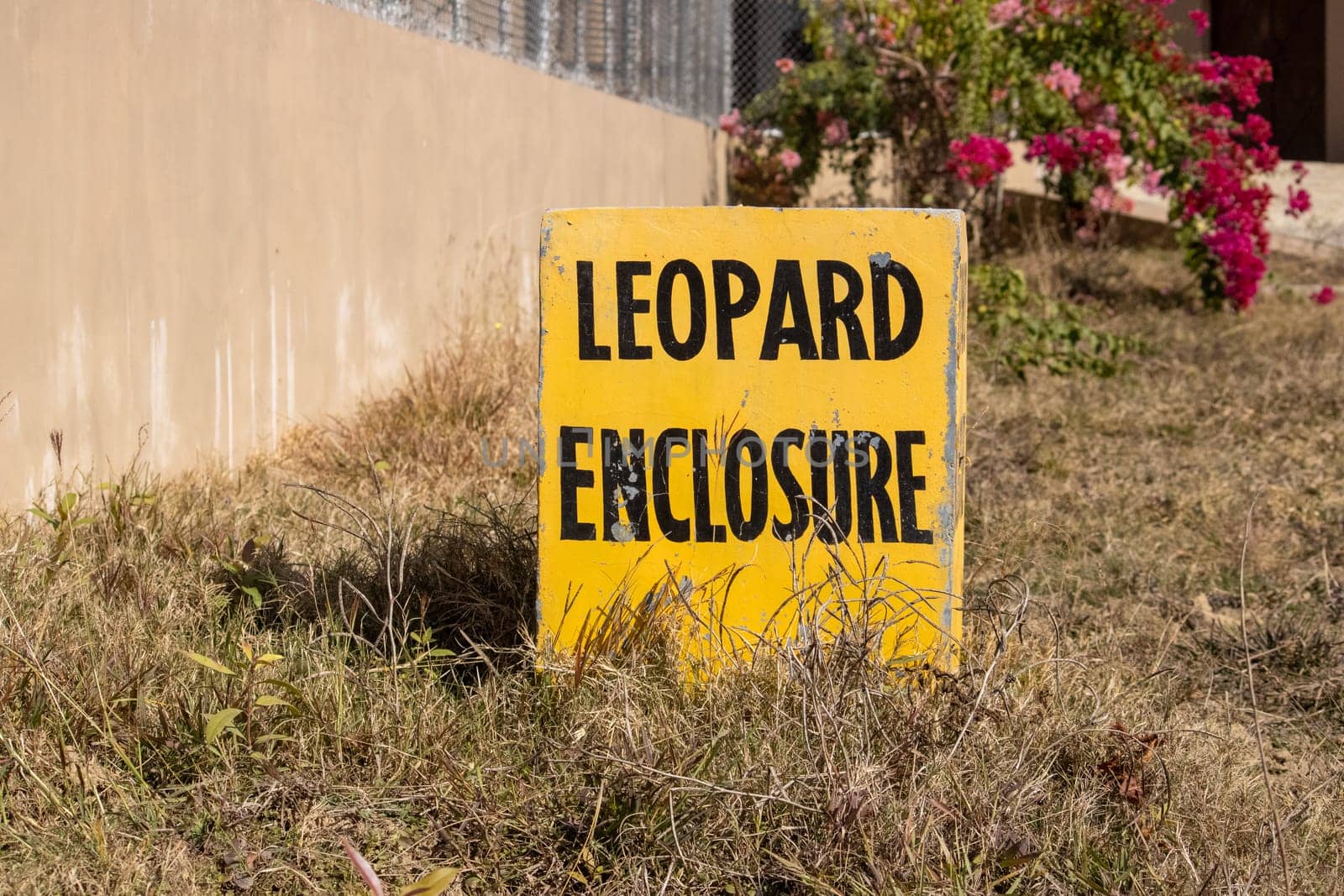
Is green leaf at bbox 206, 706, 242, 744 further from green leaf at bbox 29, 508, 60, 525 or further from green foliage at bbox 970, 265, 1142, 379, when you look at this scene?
green foliage at bbox 970, 265, 1142, 379

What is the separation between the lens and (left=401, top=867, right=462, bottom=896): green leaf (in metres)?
1.79

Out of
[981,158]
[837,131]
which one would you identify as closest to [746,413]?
[981,158]

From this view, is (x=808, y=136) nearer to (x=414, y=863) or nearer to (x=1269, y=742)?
(x=1269, y=742)

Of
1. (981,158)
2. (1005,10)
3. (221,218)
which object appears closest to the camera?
(221,218)

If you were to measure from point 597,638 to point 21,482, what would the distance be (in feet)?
4.99

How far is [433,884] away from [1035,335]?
5119mm

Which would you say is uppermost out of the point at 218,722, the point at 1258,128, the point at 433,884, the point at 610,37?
the point at 610,37

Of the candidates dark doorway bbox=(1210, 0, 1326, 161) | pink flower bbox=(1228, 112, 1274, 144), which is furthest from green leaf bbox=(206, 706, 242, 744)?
dark doorway bbox=(1210, 0, 1326, 161)

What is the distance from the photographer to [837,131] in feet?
30.8

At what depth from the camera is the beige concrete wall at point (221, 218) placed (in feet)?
10.3

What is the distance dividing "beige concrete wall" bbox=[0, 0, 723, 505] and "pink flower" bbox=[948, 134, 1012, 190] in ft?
9.27

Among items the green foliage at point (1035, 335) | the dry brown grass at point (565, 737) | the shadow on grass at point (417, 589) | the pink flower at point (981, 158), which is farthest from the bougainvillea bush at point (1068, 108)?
the shadow on grass at point (417, 589)

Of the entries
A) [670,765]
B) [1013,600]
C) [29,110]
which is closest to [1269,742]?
[1013,600]

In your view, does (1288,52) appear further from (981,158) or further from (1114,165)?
(981,158)
